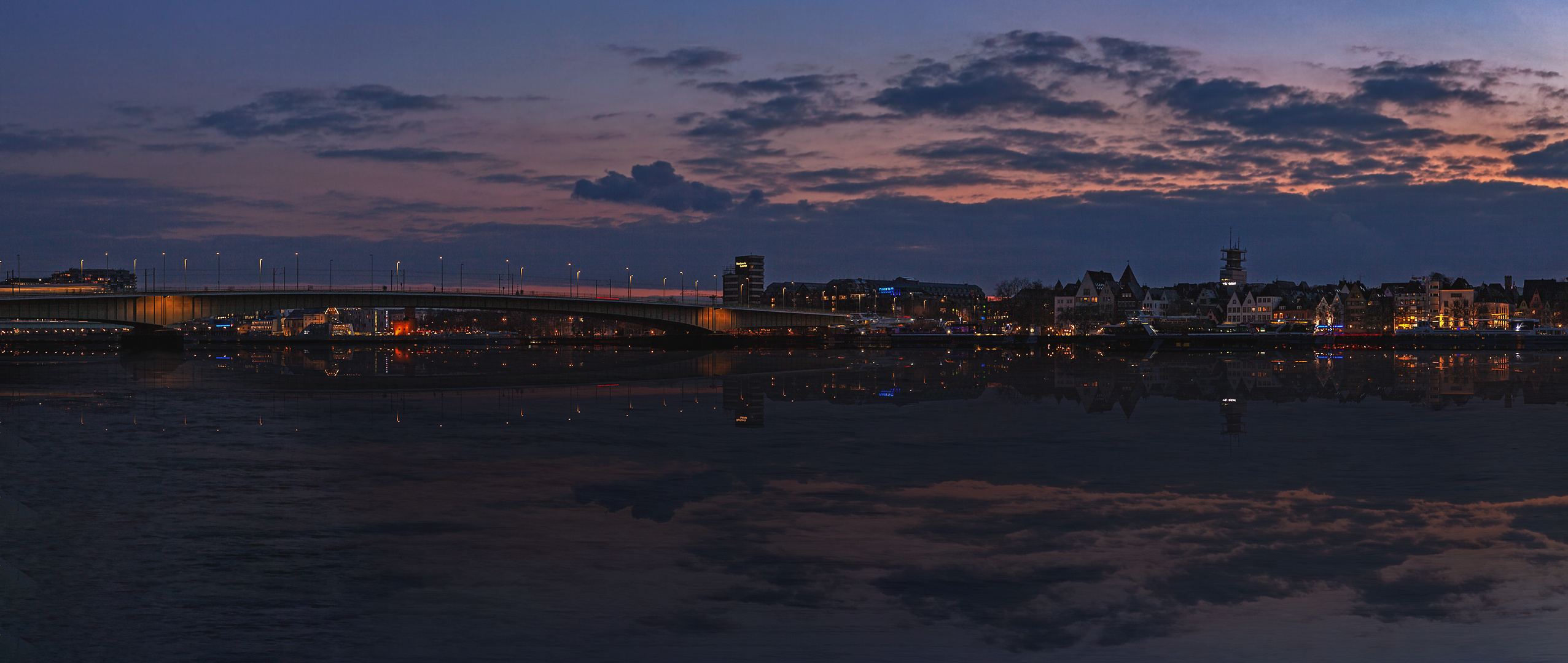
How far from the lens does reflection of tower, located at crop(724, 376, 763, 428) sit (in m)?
37.3

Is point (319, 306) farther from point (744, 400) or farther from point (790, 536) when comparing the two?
point (790, 536)

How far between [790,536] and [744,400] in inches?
1185

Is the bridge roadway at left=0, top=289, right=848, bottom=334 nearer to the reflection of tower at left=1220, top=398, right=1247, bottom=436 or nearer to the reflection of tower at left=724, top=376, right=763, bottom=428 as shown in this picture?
the reflection of tower at left=724, top=376, right=763, bottom=428

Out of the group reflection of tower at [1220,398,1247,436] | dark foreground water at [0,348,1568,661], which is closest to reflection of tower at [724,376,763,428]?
dark foreground water at [0,348,1568,661]

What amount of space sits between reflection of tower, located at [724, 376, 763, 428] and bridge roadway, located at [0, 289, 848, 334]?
8602 cm

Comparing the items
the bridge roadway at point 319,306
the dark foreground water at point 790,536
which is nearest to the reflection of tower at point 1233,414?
the dark foreground water at point 790,536

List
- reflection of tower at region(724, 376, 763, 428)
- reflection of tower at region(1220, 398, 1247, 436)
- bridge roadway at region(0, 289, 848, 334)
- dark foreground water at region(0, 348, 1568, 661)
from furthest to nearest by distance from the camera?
bridge roadway at region(0, 289, 848, 334), reflection of tower at region(724, 376, 763, 428), reflection of tower at region(1220, 398, 1247, 436), dark foreground water at region(0, 348, 1568, 661)

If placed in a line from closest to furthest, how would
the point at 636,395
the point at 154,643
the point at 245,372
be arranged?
the point at 154,643, the point at 636,395, the point at 245,372

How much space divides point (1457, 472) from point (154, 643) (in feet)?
82.7

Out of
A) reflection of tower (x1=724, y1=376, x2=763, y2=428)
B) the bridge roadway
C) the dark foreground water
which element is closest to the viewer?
the dark foreground water

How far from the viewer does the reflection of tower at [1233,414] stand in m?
33.4

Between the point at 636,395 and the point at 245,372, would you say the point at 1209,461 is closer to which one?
the point at 636,395

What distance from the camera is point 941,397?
48.6m

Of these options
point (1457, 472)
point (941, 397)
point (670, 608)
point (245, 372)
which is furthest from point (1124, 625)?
point (245, 372)
